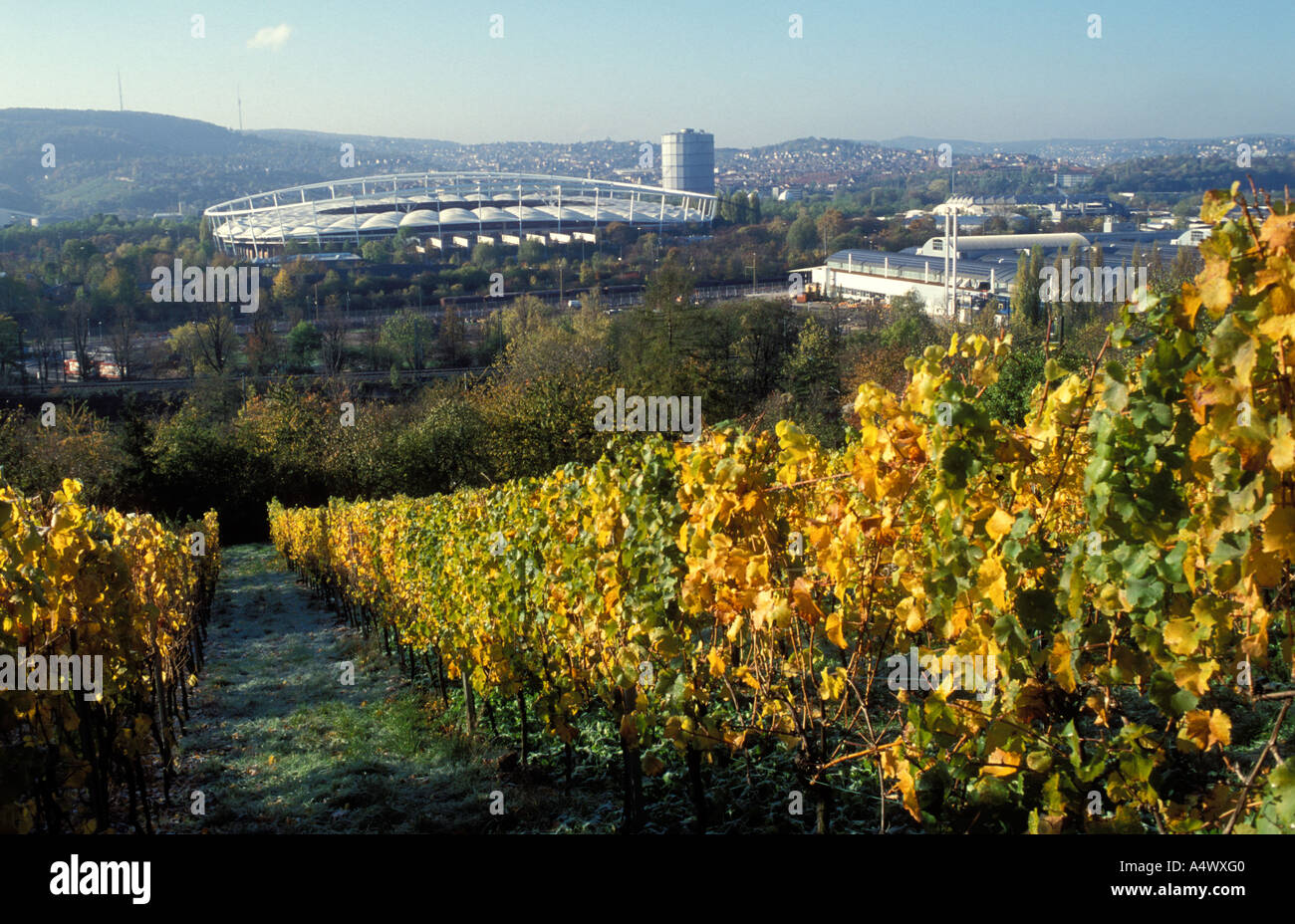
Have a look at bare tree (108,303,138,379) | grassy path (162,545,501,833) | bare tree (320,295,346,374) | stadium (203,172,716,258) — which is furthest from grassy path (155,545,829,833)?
stadium (203,172,716,258)

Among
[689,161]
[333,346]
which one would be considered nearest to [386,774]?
[333,346]

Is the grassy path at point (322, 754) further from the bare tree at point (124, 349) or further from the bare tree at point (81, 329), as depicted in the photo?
the bare tree at point (81, 329)

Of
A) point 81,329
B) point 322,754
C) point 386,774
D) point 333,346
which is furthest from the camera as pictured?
point 81,329

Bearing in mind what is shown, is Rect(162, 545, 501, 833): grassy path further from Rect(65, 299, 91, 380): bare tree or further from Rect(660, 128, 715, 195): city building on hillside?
Rect(660, 128, 715, 195): city building on hillside

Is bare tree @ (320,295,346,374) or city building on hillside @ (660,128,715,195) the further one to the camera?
city building on hillside @ (660,128,715,195)

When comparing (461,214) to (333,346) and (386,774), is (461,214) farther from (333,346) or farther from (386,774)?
(386,774)
